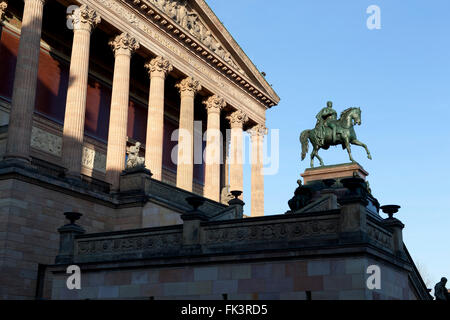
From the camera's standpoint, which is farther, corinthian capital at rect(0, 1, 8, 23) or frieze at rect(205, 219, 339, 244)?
corinthian capital at rect(0, 1, 8, 23)

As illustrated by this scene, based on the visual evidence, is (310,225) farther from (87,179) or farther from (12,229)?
(87,179)

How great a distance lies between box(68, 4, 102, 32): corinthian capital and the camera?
3250 centimetres

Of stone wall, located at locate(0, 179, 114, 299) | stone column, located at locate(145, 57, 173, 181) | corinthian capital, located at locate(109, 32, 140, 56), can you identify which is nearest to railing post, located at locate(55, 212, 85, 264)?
stone wall, located at locate(0, 179, 114, 299)

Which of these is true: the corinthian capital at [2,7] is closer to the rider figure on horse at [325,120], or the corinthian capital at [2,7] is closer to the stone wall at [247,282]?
the rider figure on horse at [325,120]

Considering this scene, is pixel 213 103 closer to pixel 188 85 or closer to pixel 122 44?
pixel 188 85

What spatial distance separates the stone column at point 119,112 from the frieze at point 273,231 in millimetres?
14851

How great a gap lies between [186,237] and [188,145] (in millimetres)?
23407

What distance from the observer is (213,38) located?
4666 centimetres

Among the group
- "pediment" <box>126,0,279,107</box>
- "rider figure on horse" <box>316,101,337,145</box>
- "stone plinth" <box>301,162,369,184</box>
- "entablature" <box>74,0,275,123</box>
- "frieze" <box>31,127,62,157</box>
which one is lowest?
"stone plinth" <box>301,162,369,184</box>

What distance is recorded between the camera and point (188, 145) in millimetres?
41062

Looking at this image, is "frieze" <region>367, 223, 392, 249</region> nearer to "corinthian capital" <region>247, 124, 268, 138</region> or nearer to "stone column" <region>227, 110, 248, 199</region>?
"stone column" <region>227, 110, 248, 199</region>

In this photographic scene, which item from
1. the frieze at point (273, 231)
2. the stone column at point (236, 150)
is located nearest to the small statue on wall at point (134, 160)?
the frieze at point (273, 231)

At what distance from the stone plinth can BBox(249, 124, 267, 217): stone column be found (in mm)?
21241
